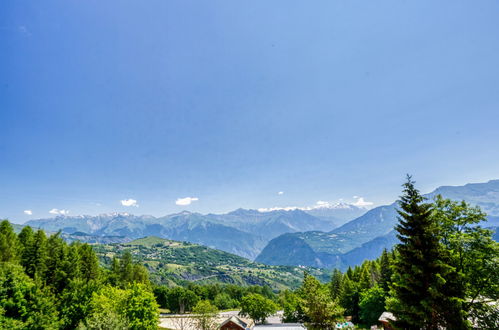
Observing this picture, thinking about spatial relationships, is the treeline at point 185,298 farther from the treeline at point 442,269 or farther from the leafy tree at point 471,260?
the treeline at point 442,269

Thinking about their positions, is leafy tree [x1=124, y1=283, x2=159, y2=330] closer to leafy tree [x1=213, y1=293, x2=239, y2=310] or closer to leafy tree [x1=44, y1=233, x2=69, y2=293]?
leafy tree [x1=44, y1=233, x2=69, y2=293]

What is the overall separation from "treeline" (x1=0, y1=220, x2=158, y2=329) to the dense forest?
0.13 m

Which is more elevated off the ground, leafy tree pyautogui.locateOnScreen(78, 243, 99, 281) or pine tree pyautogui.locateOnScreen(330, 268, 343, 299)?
leafy tree pyautogui.locateOnScreen(78, 243, 99, 281)

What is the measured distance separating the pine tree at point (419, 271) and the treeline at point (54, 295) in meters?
30.2

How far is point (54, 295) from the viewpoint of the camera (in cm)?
4662

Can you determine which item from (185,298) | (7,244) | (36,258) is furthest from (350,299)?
(7,244)

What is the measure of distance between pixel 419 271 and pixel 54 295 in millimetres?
58059

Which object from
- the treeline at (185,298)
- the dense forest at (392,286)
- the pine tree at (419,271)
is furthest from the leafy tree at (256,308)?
the pine tree at (419,271)

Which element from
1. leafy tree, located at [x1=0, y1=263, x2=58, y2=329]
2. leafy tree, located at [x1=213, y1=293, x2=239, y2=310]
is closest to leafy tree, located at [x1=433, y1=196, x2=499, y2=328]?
leafy tree, located at [x1=0, y1=263, x2=58, y2=329]

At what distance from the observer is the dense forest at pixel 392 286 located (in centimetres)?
2000

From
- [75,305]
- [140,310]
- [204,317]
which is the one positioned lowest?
[204,317]

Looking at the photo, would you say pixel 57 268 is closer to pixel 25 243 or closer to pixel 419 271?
pixel 25 243

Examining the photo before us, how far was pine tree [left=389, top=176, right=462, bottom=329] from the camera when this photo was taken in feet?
63.5

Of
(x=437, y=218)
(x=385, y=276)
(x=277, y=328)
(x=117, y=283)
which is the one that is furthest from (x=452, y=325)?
(x=117, y=283)
